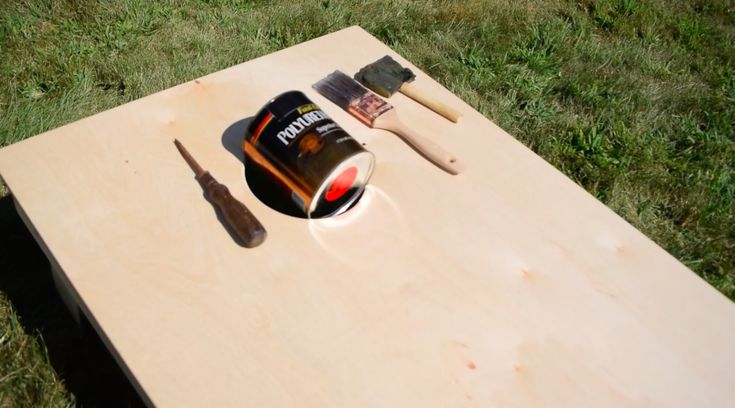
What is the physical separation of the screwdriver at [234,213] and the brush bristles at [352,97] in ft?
1.39

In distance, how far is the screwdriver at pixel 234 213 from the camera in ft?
4.33

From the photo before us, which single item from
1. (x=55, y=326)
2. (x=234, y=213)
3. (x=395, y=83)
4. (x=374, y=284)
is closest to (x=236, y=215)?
(x=234, y=213)

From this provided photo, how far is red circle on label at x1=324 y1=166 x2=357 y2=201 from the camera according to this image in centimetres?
136

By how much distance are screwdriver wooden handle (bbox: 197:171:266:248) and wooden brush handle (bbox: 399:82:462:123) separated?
605mm

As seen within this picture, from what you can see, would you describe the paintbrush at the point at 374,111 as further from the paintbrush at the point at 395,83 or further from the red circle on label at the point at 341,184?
the red circle on label at the point at 341,184

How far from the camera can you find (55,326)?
5.80 feet

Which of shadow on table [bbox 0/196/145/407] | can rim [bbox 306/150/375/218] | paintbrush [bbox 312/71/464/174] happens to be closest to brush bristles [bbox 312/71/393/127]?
paintbrush [bbox 312/71/464/174]

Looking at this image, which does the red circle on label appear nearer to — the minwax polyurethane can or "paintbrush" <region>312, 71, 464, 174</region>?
the minwax polyurethane can

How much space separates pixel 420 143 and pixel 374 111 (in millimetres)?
149

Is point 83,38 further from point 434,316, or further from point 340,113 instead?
point 434,316

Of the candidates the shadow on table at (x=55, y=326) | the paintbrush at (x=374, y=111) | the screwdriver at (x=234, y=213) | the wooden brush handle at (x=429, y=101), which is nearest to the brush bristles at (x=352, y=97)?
the paintbrush at (x=374, y=111)

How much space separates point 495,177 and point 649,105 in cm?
140

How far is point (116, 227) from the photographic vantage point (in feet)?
4.39

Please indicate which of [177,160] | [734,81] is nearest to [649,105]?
[734,81]
